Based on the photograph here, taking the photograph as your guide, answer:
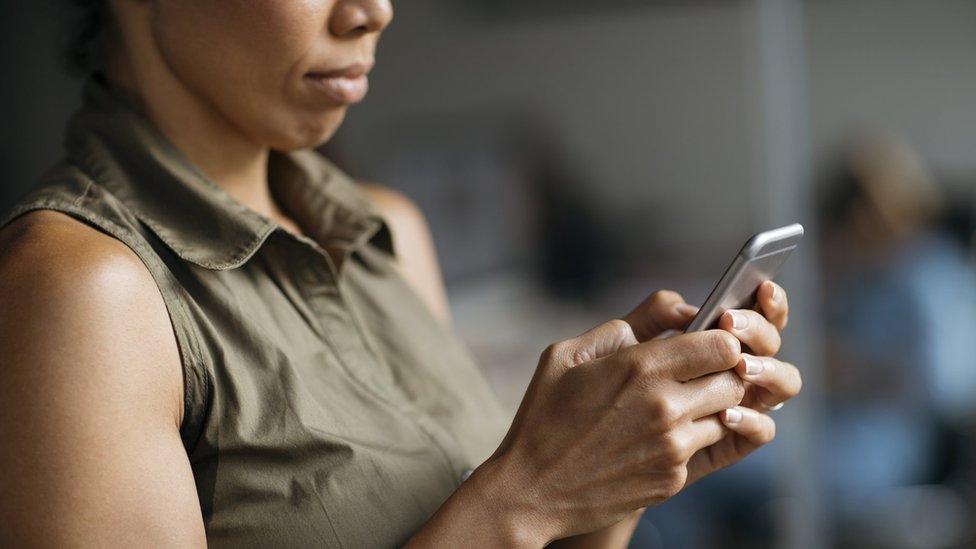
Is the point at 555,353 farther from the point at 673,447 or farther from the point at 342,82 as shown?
the point at 342,82

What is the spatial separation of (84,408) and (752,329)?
488 millimetres

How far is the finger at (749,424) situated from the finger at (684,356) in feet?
0.24

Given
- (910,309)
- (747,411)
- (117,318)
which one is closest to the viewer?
(117,318)

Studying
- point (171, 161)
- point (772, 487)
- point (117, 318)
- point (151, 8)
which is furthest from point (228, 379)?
point (772, 487)

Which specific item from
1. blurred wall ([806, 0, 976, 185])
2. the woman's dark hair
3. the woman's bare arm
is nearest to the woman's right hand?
the woman's bare arm

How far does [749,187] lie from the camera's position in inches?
95.9

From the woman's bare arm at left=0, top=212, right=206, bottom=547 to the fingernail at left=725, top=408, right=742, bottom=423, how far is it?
0.40 m

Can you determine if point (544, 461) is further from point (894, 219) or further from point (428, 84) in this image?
point (894, 219)

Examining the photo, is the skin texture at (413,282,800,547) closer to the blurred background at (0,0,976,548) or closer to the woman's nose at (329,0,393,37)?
the woman's nose at (329,0,393,37)

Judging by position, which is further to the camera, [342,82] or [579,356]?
[342,82]

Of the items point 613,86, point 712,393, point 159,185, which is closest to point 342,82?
point 159,185

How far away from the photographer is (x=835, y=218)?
2.46 meters

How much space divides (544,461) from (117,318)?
1.05 ft

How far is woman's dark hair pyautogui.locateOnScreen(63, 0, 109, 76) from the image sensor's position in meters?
0.92
